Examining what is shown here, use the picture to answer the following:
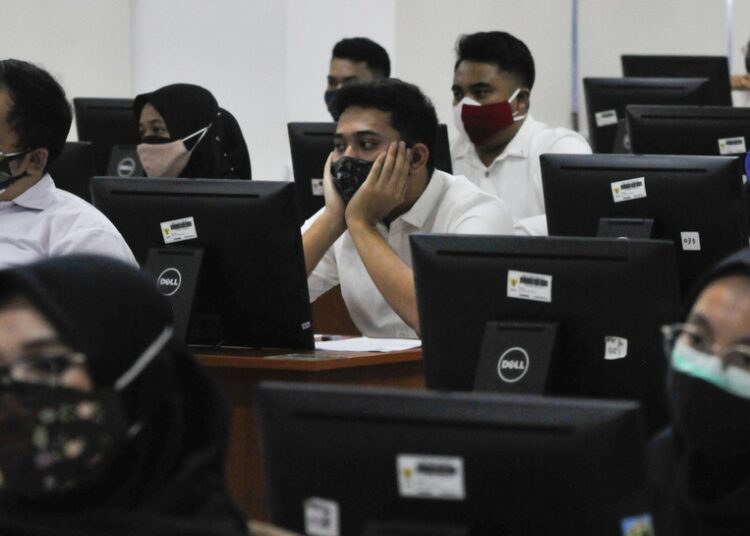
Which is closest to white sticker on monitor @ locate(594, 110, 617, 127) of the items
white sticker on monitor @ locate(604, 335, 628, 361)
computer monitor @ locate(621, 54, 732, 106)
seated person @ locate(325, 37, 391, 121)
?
computer monitor @ locate(621, 54, 732, 106)

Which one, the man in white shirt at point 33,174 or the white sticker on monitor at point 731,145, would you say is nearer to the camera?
the man in white shirt at point 33,174

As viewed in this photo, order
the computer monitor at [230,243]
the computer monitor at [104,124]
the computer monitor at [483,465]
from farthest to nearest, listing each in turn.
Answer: the computer monitor at [104,124] → the computer monitor at [230,243] → the computer monitor at [483,465]

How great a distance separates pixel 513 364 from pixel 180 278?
1.03 metres

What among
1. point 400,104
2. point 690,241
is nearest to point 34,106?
point 400,104

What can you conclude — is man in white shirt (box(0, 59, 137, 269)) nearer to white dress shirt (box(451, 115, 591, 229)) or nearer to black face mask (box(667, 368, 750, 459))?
black face mask (box(667, 368, 750, 459))

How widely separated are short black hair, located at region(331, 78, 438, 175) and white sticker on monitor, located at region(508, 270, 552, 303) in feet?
5.21

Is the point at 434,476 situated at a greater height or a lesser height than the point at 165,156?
lesser

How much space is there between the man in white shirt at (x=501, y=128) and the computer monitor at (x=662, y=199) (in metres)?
1.77

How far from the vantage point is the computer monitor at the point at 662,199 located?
3236 mm

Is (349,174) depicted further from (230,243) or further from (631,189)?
(631,189)

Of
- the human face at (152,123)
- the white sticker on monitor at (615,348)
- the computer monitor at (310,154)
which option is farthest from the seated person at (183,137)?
the white sticker on monitor at (615,348)

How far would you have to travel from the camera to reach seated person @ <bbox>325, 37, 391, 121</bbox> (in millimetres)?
6535

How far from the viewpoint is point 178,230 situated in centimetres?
332

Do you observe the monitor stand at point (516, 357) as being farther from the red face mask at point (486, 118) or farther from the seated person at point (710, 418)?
the red face mask at point (486, 118)
